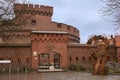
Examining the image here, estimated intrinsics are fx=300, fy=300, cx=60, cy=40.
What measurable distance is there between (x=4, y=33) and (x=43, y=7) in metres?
28.7

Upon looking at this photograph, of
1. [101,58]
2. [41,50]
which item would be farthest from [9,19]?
[41,50]

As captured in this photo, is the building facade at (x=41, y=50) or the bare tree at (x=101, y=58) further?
the building facade at (x=41, y=50)

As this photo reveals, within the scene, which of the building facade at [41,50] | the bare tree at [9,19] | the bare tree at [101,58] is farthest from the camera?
the building facade at [41,50]

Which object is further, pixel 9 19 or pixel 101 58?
pixel 101 58

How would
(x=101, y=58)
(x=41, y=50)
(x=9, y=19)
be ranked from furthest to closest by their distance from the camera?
(x=41, y=50), (x=101, y=58), (x=9, y=19)

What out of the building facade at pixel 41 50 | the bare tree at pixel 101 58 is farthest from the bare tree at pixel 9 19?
the building facade at pixel 41 50

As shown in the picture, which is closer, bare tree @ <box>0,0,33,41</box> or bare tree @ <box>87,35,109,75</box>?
bare tree @ <box>0,0,33,41</box>

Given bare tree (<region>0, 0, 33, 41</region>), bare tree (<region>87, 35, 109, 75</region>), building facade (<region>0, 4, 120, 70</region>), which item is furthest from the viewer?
building facade (<region>0, 4, 120, 70</region>)

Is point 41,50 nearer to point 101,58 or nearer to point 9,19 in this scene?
point 101,58

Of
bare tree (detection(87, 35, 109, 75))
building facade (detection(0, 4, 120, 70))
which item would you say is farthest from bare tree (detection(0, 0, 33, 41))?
building facade (detection(0, 4, 120, 70))

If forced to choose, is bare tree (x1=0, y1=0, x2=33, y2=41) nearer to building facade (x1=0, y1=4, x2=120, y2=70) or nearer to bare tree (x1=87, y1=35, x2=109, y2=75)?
bare tree (x1=87, y1=35, x2=109, y2=75)

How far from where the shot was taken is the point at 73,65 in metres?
40.1

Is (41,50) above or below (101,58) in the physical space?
above

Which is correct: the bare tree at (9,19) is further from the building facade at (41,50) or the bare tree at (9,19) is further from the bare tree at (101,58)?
the building facade at (41,50)
